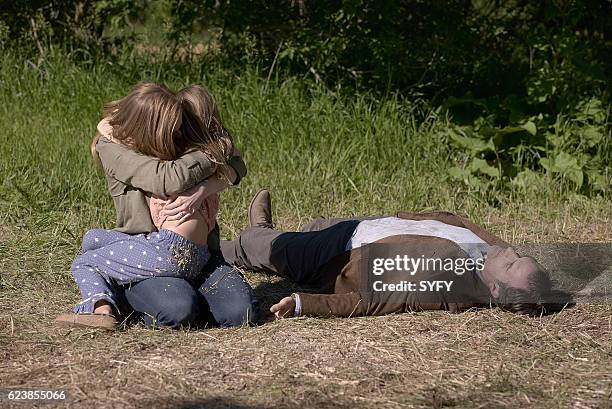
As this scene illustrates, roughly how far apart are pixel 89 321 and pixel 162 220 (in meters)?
0.52

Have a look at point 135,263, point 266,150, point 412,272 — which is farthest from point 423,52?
point 135,263

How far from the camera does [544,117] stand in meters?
7.18

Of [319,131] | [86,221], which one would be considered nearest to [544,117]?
[319,131]

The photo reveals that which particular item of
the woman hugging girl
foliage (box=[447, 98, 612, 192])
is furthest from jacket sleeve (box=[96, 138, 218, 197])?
foliage (box=[447, 98, 612, 192])

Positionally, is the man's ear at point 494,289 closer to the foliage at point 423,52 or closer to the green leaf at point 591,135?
the foliage at point 423,52

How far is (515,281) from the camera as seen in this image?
14.0 feet

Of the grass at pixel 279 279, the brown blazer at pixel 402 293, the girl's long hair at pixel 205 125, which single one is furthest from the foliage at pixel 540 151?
the girl's long hair at pixel 205 125

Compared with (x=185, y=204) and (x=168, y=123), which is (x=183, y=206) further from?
(x=168, y=123)

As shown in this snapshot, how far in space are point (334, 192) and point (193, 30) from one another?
2423 mm

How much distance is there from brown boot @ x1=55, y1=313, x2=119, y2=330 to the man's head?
159 centimetres

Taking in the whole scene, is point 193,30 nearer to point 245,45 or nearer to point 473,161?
point 245,45

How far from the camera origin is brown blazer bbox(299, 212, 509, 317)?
437 cm

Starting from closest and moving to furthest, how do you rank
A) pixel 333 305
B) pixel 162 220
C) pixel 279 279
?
pixel 162 220
pixel 333 305
pixel 279 279

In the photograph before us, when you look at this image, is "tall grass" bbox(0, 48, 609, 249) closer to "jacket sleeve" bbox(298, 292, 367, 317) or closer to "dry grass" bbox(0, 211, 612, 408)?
"jacket sleeve" bbox(298, 292, 367, 317)
